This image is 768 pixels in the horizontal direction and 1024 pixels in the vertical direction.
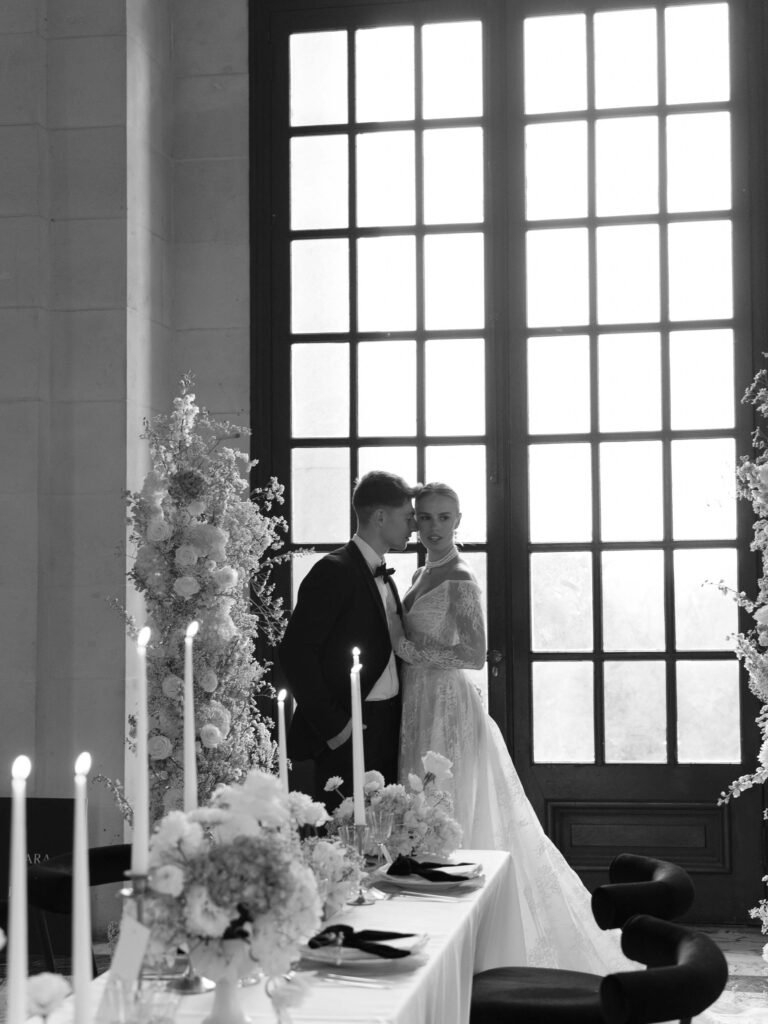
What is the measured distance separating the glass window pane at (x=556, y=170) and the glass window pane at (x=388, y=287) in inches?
24.9

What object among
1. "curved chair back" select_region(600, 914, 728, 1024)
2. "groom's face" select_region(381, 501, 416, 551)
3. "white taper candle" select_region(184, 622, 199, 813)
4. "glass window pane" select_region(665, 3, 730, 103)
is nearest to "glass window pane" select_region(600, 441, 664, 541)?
"groom's face" select_region(381, 501, 416, 551)

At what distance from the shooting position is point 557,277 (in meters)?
6.59

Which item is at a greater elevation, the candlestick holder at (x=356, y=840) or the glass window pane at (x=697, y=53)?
the glass window pane at (x=697, y=53)

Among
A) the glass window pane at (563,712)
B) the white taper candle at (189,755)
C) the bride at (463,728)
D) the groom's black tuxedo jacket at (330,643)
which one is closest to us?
the white taper candle at (189,755)

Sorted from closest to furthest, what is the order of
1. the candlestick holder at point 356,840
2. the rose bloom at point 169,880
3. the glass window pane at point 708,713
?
the rose bloom at point 169,880 < the candlestick holder at point 356,840 < the glass window pane at point 708,713

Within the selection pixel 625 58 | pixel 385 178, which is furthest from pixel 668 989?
pixel 625 58

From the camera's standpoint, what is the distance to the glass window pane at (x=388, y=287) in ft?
22.0

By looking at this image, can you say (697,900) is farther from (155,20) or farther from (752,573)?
(155,20)

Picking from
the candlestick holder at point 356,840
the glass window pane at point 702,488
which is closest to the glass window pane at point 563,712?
the glass window pane at point 702,488

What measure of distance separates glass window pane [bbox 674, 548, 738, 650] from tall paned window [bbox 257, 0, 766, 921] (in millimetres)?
11

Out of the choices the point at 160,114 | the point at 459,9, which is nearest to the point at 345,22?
the point at 459,9

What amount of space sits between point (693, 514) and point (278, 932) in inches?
183

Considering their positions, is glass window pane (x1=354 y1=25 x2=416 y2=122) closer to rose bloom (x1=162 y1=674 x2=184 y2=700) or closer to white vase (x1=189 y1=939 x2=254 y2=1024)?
rose bloom (x1=162 y1=674 x2=184 y2=700)

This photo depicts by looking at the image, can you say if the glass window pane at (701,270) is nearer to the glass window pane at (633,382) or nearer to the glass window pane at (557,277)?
the glass window pane at (633,382)
